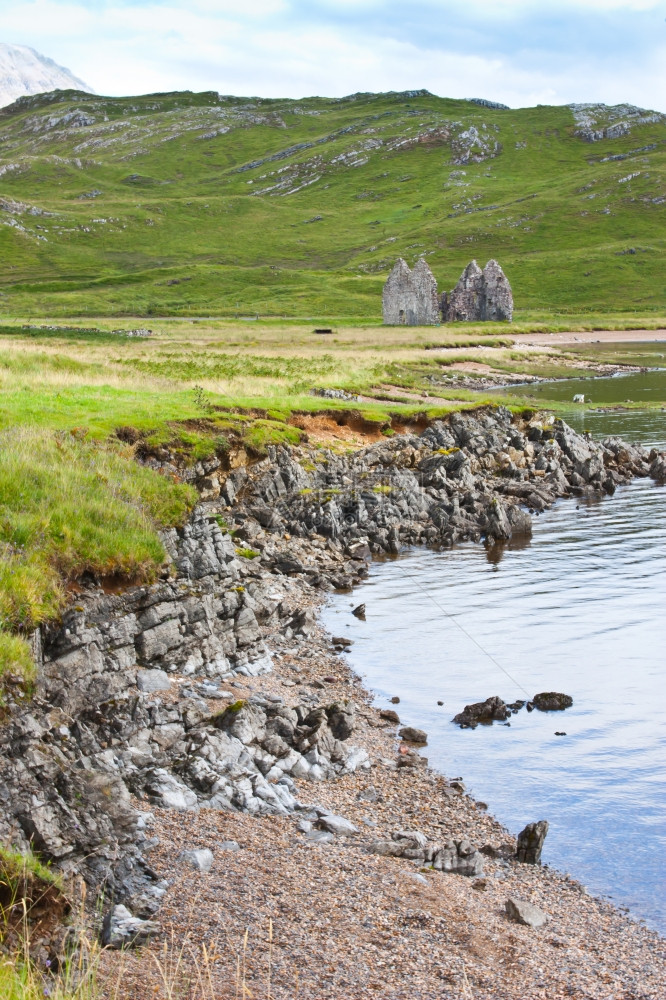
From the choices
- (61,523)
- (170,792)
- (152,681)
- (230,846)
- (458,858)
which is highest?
(61,523)

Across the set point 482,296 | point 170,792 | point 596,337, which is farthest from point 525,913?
point 482,296

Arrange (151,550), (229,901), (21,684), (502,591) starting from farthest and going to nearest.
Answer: (502,591) < (151,550) < (21,684) < (229,901)

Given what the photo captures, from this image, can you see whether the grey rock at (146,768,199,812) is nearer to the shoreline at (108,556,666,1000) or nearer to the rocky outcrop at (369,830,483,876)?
the shoreline at (108,556,666,1000)

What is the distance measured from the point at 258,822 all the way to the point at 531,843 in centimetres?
397

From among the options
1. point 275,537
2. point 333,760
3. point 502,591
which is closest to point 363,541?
point 275,537

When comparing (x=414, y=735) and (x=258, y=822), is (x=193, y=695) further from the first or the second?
(x=414, y=735)

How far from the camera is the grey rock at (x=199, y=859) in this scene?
10672 millimetres

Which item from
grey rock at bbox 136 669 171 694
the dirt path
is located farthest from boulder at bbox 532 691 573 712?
the dirt path

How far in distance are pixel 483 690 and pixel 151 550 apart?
25.1ft

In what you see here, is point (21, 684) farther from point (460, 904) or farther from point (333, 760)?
point (460, 904)

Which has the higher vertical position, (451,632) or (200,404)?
(200,404)

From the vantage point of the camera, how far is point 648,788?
45.9 feet

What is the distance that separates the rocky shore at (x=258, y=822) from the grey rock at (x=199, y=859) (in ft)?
0.08

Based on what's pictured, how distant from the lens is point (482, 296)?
125438mm
